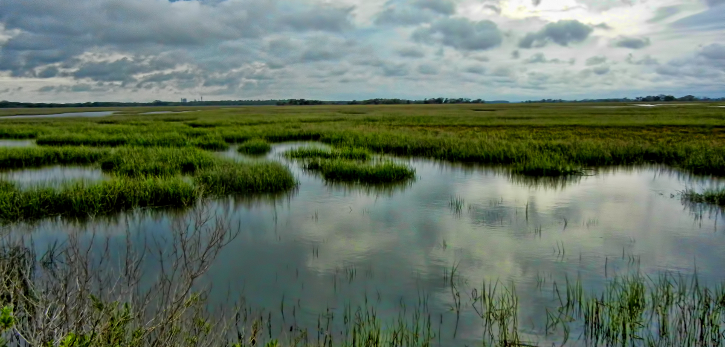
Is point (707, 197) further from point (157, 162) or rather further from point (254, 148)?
point (254, 148)

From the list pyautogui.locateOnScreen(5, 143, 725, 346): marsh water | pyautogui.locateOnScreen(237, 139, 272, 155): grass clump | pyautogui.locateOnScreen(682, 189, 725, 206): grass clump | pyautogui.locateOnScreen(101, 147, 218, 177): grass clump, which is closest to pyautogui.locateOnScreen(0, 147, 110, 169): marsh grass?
pyautogui.locateOnScreen(101, 147, 218, 177): grass clump

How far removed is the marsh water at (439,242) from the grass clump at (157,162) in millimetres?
3666

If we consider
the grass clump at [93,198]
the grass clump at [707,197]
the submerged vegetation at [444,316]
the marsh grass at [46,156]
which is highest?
the marsh grass at [46,156]

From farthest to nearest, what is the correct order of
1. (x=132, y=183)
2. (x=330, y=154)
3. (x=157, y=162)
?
(x=330, y=154) → (x=157, y=162) → (x=132, y=183)

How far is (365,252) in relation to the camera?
7570mm

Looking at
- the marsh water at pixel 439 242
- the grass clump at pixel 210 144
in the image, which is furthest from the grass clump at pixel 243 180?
the grass clump at pixel 210 144

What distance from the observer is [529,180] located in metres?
14.3

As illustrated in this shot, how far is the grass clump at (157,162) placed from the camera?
13.7 metres

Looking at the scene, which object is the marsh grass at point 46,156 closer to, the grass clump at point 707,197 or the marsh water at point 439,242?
the marsh water at point 439,242

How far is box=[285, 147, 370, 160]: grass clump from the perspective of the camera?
Answer: 1789 centimetres

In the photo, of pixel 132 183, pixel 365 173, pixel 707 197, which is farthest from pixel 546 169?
pixel 132 183

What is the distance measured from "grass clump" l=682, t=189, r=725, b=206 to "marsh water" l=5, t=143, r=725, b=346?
1.21 feet

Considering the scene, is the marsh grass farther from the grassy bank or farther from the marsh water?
the marsh water

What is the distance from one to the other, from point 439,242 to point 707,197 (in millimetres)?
7584
